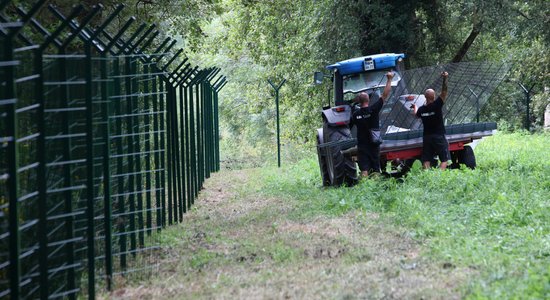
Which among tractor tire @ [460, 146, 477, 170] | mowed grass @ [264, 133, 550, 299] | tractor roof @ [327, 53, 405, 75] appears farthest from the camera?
tractor roof @ [327, 53, 405, 75]

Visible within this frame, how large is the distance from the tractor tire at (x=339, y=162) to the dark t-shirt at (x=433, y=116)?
1646 millimetres

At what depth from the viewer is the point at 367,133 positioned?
14102 mm

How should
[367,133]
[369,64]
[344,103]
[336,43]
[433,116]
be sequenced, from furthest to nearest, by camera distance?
1. [336,43]
2. [344,103]
3. [369,64]
4. [367,133]
5. [433,116]

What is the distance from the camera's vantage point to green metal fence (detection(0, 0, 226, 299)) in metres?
5.94

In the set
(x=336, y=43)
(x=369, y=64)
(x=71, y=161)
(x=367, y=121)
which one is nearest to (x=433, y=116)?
(x=367, y=121)

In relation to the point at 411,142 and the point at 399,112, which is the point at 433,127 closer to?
the point at 411,142

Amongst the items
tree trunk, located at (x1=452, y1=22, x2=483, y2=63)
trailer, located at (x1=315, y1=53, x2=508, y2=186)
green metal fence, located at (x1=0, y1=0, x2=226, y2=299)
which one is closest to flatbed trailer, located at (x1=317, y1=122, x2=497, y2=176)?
trailer, located at (x1=315, y1=53, x2=508, y2=186)

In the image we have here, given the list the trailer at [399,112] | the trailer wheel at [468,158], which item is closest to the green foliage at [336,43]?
the trailer at [399,112]

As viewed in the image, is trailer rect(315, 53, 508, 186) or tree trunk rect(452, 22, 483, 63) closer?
trailer rect(315, 53, 508, 186)

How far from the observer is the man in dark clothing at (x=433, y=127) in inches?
550

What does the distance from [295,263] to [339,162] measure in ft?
22.6

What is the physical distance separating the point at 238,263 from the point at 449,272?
89.5 inches

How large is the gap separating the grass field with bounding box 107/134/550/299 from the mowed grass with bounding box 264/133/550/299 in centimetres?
2

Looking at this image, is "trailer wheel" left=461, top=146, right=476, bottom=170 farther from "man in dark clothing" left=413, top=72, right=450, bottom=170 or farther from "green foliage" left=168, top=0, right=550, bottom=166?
"green foliage" left=168, top=0, right=550, bottom=166
